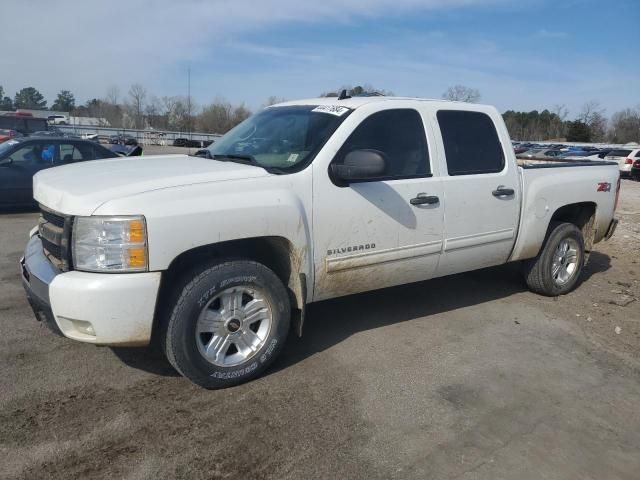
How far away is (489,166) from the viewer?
479 centimetres

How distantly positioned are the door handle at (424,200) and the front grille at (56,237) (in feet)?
8.05

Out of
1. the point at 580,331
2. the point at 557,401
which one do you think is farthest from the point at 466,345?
the point at 580,331

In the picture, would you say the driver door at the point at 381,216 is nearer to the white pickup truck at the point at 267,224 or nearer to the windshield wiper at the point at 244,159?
the white pickup truck at the point at 267,224

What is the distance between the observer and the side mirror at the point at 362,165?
3.57 metres

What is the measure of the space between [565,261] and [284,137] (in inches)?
143

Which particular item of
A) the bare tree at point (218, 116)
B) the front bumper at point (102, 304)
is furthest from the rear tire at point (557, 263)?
the bare tree at point (218, 116)

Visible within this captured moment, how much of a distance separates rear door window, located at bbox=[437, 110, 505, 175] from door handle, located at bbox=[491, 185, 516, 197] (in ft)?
0.56

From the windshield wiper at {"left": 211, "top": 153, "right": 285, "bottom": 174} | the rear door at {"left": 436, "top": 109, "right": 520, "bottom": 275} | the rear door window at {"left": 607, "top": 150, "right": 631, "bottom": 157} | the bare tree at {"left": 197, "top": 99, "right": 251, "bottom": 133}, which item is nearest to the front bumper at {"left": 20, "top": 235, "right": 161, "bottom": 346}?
the windshield wiper at {"left": 211, "top": 153, "right": 285, "bottom": 174}

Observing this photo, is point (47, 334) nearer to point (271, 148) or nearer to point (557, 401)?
point (271, 148)

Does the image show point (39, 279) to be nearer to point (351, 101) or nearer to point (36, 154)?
point (351, 101)

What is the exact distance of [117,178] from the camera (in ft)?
10.9

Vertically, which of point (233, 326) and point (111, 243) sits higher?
point (111, 243)

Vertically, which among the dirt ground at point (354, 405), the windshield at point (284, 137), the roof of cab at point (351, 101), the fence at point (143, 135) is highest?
the roof of cab at point (351, 101)

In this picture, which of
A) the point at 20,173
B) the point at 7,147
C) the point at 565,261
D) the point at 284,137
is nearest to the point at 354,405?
the point at 284,137
